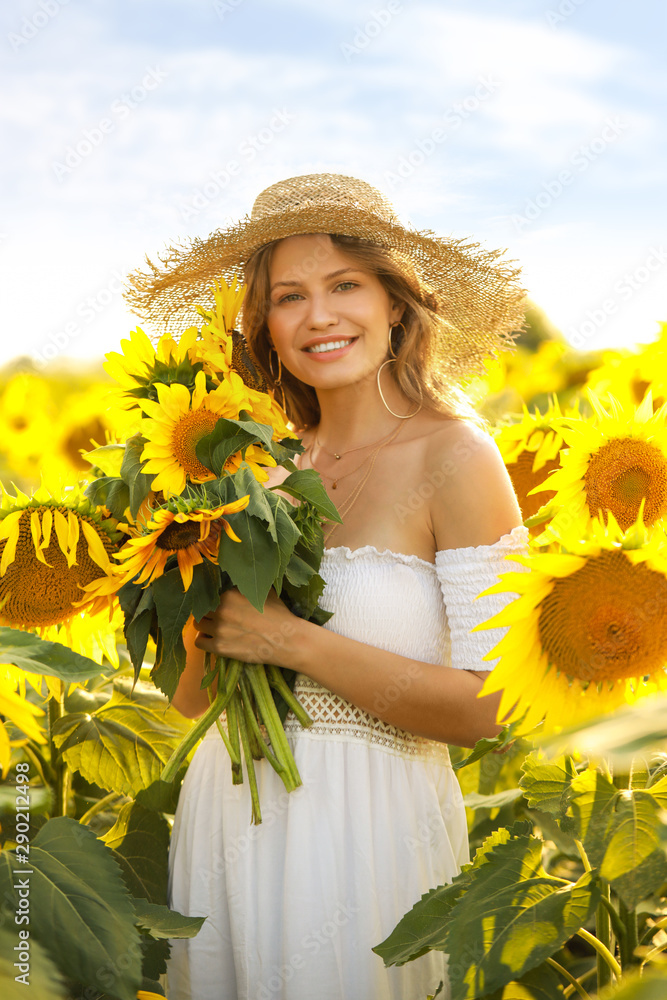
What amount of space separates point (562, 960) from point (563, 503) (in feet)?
2.02

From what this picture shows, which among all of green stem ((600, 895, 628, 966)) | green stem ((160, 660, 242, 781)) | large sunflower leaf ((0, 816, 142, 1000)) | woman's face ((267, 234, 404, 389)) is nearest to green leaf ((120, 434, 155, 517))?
green stem ((160, 660, 242, 781))

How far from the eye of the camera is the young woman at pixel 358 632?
129 cm

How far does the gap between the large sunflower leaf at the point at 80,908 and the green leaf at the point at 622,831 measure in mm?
451

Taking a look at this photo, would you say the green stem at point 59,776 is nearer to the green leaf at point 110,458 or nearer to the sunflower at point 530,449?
the green leaf at point 110,458

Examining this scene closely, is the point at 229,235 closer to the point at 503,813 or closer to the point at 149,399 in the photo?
the point at 149,399

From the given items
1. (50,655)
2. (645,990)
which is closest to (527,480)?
(50,655)

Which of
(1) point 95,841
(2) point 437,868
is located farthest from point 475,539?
(1) point 95,841

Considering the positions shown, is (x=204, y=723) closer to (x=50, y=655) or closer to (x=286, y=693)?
(x=286, y=693)

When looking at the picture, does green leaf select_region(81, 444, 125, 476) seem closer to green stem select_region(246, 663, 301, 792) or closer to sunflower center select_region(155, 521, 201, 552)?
sunflower center select_region(155, 521, 201, 552)

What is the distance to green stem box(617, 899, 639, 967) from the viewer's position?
973mm

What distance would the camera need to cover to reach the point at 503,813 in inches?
68.0

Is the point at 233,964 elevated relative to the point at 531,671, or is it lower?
lower

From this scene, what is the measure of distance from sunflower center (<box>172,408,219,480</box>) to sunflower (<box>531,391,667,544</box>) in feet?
1.42

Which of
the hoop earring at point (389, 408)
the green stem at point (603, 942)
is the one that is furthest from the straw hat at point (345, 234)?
the green stem at point (603, 942)
